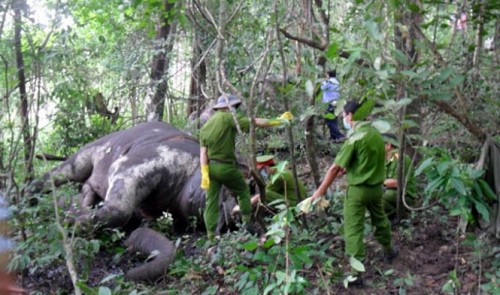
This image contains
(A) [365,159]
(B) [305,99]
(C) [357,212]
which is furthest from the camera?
(B) [305,99]

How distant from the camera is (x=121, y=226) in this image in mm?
7641

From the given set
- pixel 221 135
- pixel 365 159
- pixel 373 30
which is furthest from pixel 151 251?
pixel 373 30

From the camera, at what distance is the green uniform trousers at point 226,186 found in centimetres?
682

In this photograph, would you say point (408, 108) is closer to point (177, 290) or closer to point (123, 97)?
point (177, 290)

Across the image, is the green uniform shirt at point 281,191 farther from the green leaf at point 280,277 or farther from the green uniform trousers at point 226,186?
the green leaf at point 280,277

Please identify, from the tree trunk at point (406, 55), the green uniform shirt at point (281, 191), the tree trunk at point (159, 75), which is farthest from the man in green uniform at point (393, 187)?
the tree trunk at point (159, 75)

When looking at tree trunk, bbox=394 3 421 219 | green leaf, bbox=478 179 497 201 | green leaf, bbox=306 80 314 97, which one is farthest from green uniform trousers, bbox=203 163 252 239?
green leaf, bbox=478 179 497 201

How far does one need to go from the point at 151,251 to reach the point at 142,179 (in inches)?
56.1

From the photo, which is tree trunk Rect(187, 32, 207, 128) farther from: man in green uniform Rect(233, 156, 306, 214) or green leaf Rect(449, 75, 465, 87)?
green leaf Rect(449, 75, 465, 87)

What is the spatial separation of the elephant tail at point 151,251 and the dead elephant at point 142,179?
0.01 m

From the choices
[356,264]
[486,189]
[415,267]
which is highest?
[486,189]

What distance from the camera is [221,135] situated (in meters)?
6.86

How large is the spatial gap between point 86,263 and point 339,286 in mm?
2058

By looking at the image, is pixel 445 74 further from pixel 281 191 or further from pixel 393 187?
pixel 281 191
